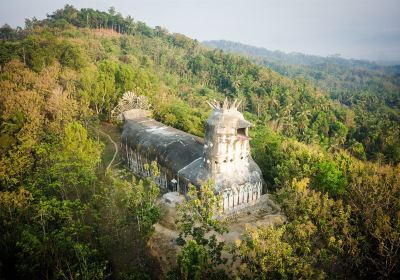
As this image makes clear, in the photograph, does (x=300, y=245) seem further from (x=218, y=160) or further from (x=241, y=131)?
(x=241, y=131)

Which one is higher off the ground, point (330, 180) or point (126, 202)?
point (330, 180)

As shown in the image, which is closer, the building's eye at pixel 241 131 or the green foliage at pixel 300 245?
the green foliage at pixel 300 245

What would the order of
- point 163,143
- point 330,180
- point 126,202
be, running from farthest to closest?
point 163,143, point 330,180, point 126,202

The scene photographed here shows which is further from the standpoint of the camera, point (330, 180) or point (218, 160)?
point (218, 160)

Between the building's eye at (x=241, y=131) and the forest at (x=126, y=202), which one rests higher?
the building's eye at (x=241, y=131)

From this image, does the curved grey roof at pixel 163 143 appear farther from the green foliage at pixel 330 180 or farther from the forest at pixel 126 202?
the green foliage at pixel 330 180

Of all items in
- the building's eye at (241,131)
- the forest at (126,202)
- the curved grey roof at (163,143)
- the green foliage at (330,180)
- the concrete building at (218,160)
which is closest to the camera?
the forest at (126,202)

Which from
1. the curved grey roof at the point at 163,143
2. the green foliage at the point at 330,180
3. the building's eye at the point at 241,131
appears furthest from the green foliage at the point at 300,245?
the curved grey roof at the point at 163,143

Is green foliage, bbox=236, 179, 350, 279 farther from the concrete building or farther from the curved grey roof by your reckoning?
the curved grey roof

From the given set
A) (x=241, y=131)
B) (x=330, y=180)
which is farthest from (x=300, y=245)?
(x=241, y=131)
